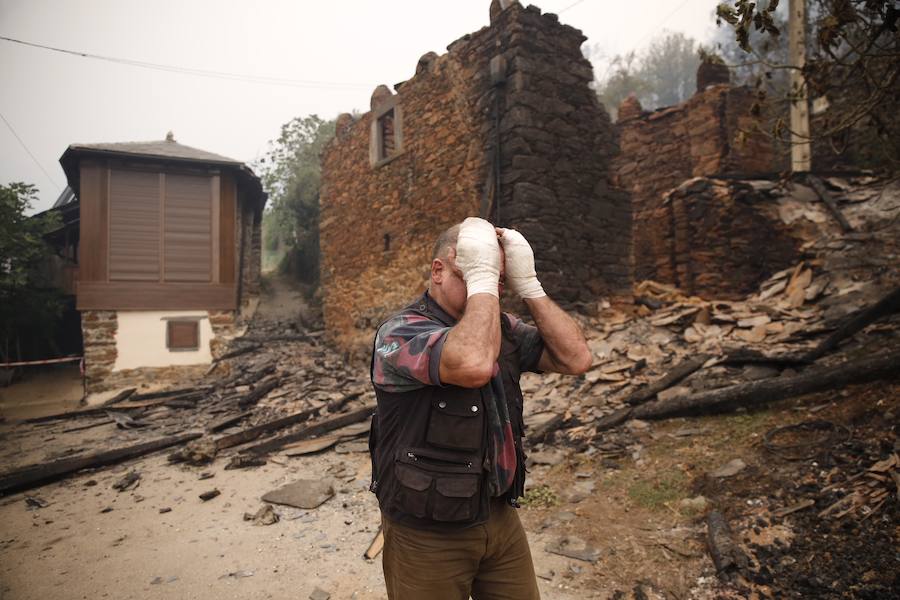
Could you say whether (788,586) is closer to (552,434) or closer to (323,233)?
(552,434)

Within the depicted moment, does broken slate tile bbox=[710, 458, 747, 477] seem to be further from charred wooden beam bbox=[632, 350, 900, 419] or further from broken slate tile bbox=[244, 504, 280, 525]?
broken slate tile bbox=[244, 504, 280, 525]

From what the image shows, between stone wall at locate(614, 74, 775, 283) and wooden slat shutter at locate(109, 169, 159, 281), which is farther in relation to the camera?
wooden slat shutter at locate(109, 169, 159, 281)

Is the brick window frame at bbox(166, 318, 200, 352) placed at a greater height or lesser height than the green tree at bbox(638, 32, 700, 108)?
lesser

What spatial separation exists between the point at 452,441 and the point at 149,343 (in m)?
13.1

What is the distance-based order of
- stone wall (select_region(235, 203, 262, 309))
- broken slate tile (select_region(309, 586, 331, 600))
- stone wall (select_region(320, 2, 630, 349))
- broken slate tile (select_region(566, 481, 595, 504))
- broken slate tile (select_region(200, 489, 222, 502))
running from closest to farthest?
broken slate tile (select_region(309, 586, 331, 600)) → broken slate tile (select_region(566, 481, 595, 504)) → broken slate tile (select_region(200, 489, 222, 502)) → stone wall (select_region(320, 2, 630, 349)) → stone wall (select_region(235, 203, 262, 309))

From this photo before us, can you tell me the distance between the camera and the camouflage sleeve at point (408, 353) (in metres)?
1.61

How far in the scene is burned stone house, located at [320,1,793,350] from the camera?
716 centimetres

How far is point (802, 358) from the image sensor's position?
5016mm

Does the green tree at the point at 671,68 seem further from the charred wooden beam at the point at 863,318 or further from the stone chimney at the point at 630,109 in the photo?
the charred wooden beam at the point at 863,318

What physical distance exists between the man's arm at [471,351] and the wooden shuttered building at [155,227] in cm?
1293

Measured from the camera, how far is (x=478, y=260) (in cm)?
178

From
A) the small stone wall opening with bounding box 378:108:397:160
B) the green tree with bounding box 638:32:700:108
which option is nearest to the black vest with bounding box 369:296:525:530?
the small stone wall opening with bounding box 378:108:397:160

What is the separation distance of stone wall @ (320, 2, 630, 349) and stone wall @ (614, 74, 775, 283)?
2.27 metres

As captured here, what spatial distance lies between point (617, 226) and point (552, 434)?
13.7ft
